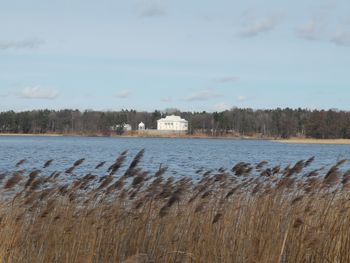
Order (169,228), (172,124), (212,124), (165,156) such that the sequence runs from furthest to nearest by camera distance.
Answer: (172,124) < (212,124) < (165,156) < (169,228)

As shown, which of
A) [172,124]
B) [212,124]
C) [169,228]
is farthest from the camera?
[172,124]

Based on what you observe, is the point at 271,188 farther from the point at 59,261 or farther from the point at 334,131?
the point at 334,131

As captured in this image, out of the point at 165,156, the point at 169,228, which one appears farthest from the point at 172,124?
the point at 169,228

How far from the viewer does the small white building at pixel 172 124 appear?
646 ft

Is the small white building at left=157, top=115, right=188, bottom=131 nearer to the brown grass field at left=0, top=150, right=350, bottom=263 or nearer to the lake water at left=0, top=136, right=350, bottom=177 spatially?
the lake water at left=0, top=136, right=350, bottom=177

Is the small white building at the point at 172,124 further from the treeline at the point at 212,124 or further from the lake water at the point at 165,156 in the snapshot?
the lake water at the point at 165,156

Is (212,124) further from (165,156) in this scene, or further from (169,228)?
(169,228)

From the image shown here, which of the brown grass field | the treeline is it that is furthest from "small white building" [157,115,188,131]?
the brown grass field

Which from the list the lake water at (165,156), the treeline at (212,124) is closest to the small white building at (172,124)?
the treeline at (212,124)

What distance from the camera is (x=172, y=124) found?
197500 millimetres

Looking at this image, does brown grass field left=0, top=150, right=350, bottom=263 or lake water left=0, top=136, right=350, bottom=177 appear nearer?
brown grass field left=0, top=150, right=350, bottom=263

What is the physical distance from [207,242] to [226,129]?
182m

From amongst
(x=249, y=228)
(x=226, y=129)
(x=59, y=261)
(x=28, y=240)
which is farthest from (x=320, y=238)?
(x=226, y=129)

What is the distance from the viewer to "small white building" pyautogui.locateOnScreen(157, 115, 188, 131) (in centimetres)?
19675
